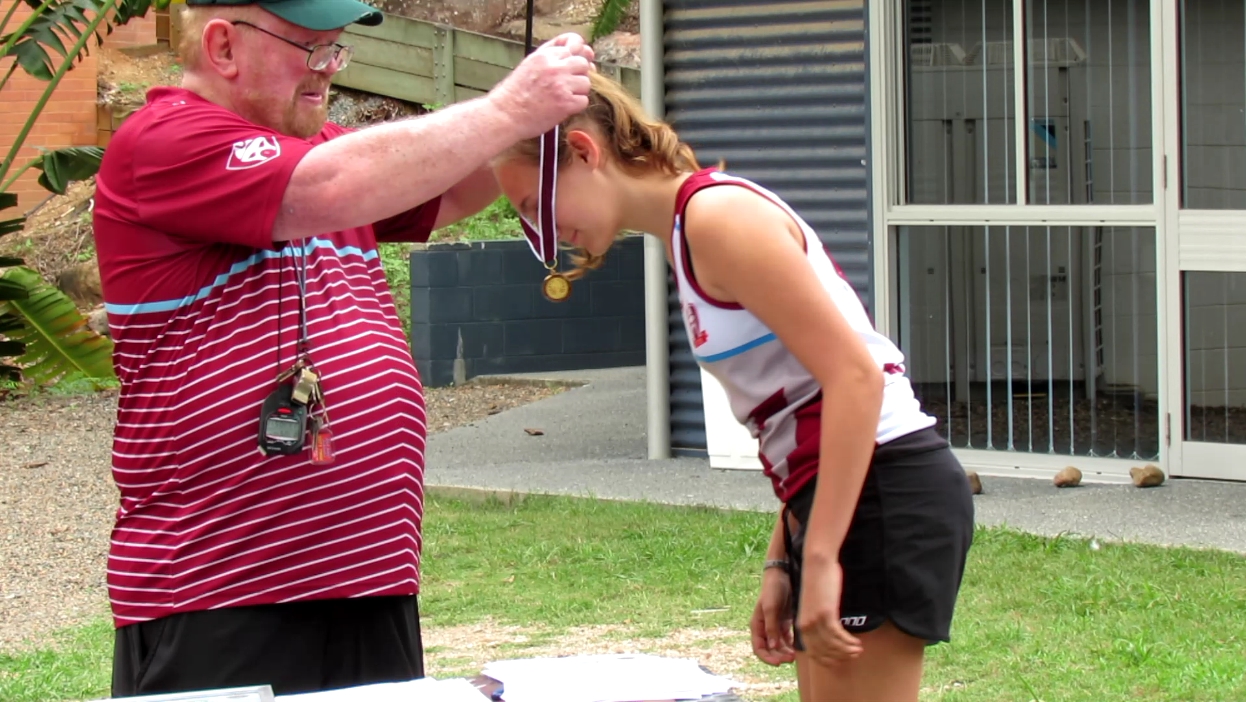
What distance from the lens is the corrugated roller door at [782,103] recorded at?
8211mm

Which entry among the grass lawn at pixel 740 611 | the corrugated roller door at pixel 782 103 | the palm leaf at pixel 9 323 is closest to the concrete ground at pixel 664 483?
the grass lawn at pixel 740 611

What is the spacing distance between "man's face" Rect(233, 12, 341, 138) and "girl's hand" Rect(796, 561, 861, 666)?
1.21 metres

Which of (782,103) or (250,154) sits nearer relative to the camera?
(250,154)

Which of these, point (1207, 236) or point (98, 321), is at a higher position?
point (1207, 236)

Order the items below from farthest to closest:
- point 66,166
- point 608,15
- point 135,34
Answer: point 135,34
point 608,15
point 66,166

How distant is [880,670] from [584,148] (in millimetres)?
962

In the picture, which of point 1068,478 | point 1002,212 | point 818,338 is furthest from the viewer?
point 1002,212

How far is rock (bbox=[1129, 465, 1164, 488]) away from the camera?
747 cm

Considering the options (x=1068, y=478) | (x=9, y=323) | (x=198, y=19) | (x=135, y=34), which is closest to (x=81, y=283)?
(x=135, y=34)

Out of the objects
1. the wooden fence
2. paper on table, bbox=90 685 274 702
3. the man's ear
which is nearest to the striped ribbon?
the man's ear

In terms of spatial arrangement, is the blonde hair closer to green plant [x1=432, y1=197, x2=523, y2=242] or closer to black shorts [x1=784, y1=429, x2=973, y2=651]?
black shorts [x1=784, y1=429, x2=973, y2=651]

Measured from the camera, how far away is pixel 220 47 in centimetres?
276

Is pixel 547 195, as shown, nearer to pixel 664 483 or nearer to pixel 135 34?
pixel 664 483

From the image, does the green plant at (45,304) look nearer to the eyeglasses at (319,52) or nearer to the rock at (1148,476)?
the rock at (1148,476)
